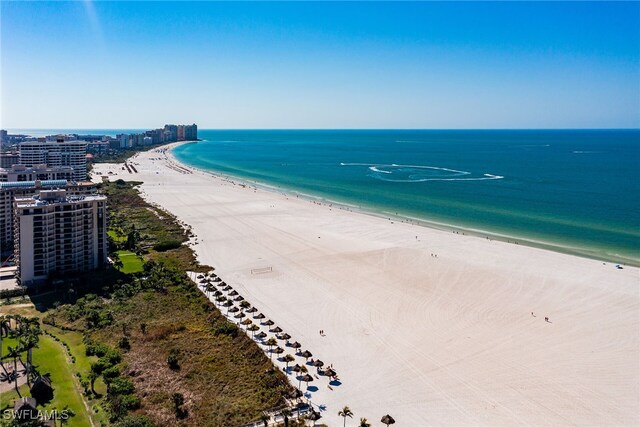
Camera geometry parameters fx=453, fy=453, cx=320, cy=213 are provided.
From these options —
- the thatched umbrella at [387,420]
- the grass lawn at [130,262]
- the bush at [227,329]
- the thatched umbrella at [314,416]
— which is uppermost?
the grass lawn at [130,262]

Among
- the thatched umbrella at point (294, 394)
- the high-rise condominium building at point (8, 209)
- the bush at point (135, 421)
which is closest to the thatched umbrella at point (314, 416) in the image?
the thatched umbrella at point (294, 394)

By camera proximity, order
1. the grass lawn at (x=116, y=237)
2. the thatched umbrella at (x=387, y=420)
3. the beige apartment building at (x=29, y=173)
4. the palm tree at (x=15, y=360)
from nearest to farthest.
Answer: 1. the thatched umbrella at (x=387, y=420)
2. the palm tree at (x=15, y=360)
3. the grass lawn at (x=116, y=237)
4. the beige apartment building at (x=29, y=173)

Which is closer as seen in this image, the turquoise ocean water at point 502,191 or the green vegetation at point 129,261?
the green vegetation at point 129,261

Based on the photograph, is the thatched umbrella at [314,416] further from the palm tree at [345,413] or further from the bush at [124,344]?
the bush at [124,344]

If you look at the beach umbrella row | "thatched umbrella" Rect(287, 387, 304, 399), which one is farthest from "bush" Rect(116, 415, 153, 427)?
the beach umbrella row

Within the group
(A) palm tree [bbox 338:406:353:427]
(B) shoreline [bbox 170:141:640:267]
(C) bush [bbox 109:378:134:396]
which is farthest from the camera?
(B) shoreline [bbox 170:141:640:267]

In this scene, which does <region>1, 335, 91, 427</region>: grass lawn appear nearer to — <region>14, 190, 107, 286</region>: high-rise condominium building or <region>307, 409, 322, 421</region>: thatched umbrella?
<region>307, 409, 322, 421</region>: thatched umbrella
